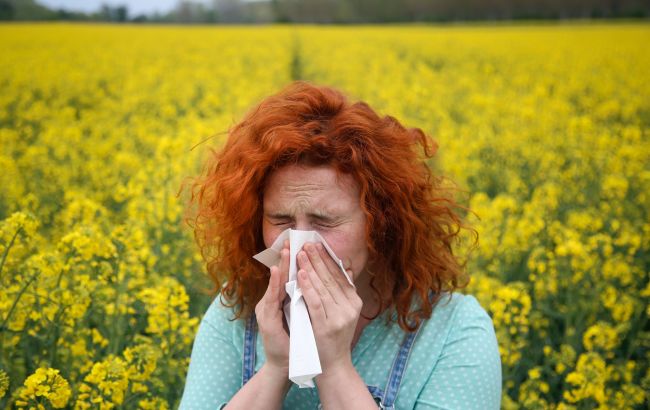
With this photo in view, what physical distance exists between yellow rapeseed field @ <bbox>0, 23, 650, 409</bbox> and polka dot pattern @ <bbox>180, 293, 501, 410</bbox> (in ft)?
1.16

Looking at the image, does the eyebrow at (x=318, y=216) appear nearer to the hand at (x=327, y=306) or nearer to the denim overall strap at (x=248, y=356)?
the hand at (x=327, y=306)

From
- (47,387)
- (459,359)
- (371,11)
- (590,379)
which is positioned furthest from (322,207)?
(371,11)

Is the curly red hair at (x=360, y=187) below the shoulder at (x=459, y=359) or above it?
above

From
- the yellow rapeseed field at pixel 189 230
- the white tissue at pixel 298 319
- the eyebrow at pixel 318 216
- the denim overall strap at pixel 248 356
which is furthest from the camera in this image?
the yellow rapeseed field at pixel 189 230

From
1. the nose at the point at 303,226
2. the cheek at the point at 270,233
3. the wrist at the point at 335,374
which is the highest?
the nose at the point at 303,226

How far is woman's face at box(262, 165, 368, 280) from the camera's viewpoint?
150 cm

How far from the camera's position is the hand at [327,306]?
139 centimetres

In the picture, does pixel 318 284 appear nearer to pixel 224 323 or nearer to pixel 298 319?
pixel 298 319

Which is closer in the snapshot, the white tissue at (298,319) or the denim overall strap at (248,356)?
the white tissue at (298,319)

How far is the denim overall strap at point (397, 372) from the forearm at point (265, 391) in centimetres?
24

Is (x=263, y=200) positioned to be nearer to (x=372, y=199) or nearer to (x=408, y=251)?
(x=372, y=199)

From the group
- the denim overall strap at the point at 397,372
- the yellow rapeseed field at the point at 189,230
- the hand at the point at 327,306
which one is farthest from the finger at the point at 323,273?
the yellow rapeseed field at the point at 189,230

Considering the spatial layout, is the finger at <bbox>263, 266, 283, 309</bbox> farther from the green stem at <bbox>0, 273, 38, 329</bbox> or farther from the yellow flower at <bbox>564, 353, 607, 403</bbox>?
the yellow flower at <bbox>564, 353, 607, 403</bbox>

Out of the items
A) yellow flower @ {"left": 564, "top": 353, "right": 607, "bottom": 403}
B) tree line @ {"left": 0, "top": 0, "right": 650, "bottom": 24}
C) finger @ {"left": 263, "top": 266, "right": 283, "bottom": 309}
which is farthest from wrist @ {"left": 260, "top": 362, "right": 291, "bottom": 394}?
tree line @ {"left": 0, "top": 0, "right": 650, "bottom": 24}
